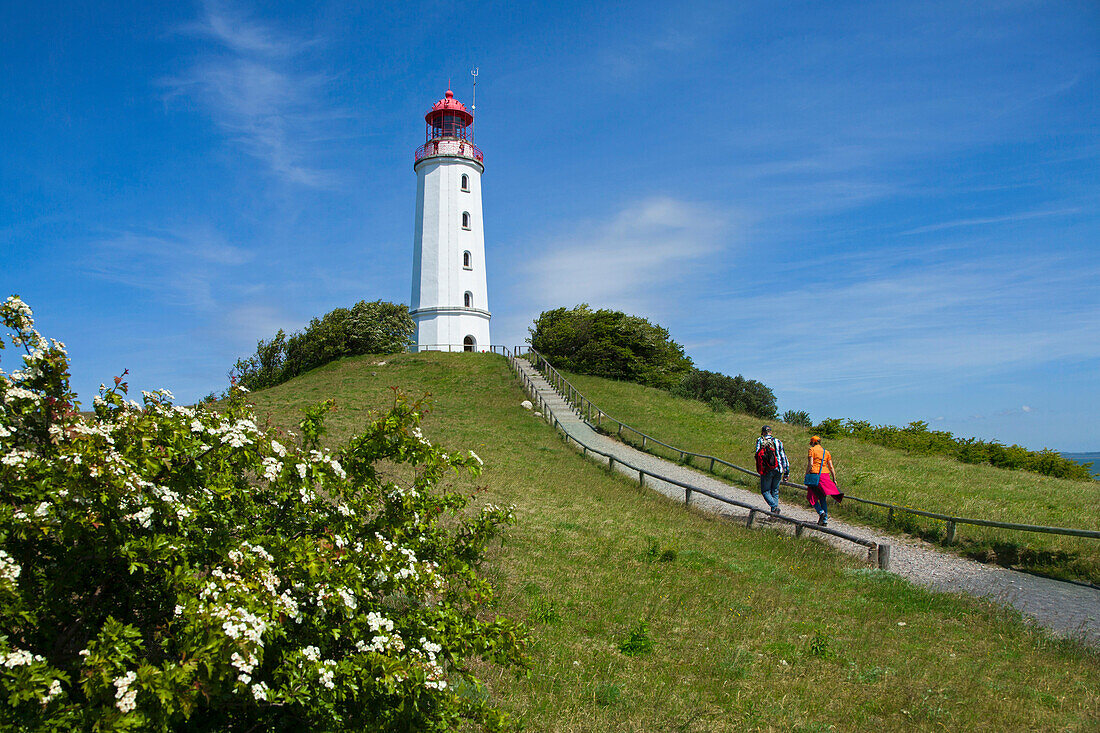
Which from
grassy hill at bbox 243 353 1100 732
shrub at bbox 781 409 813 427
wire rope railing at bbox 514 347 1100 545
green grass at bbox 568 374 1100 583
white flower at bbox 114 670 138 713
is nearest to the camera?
white flower at bbox 114 670 138 713

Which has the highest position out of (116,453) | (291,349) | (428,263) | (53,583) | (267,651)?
(428,263)

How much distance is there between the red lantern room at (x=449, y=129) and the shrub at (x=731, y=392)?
22358 mm

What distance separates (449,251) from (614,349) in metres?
13.2

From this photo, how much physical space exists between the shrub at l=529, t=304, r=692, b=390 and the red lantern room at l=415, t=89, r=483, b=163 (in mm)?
14225

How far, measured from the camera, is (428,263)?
4566cm

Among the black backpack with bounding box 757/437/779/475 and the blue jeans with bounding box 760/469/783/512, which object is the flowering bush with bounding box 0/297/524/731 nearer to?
the black backpack with bounding box 757/437/779/475

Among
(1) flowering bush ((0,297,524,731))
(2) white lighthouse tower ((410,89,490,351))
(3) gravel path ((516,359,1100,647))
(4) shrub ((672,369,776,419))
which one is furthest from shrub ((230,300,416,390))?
(1) flowering bush ((0,297,524,731))

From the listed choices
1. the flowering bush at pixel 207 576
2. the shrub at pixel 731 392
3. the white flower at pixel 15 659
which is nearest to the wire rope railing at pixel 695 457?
the shrub at pixel 731 392

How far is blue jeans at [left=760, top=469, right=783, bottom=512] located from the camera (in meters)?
15.1

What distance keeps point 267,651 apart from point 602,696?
3.60 metres

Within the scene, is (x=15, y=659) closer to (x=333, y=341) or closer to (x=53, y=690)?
(x=53, y=690)

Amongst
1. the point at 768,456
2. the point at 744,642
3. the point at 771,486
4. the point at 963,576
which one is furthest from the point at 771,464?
the point at 744,642

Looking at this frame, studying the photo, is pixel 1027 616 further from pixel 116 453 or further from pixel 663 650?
pixel 116 453

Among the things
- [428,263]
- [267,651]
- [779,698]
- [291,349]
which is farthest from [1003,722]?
[291,349]
